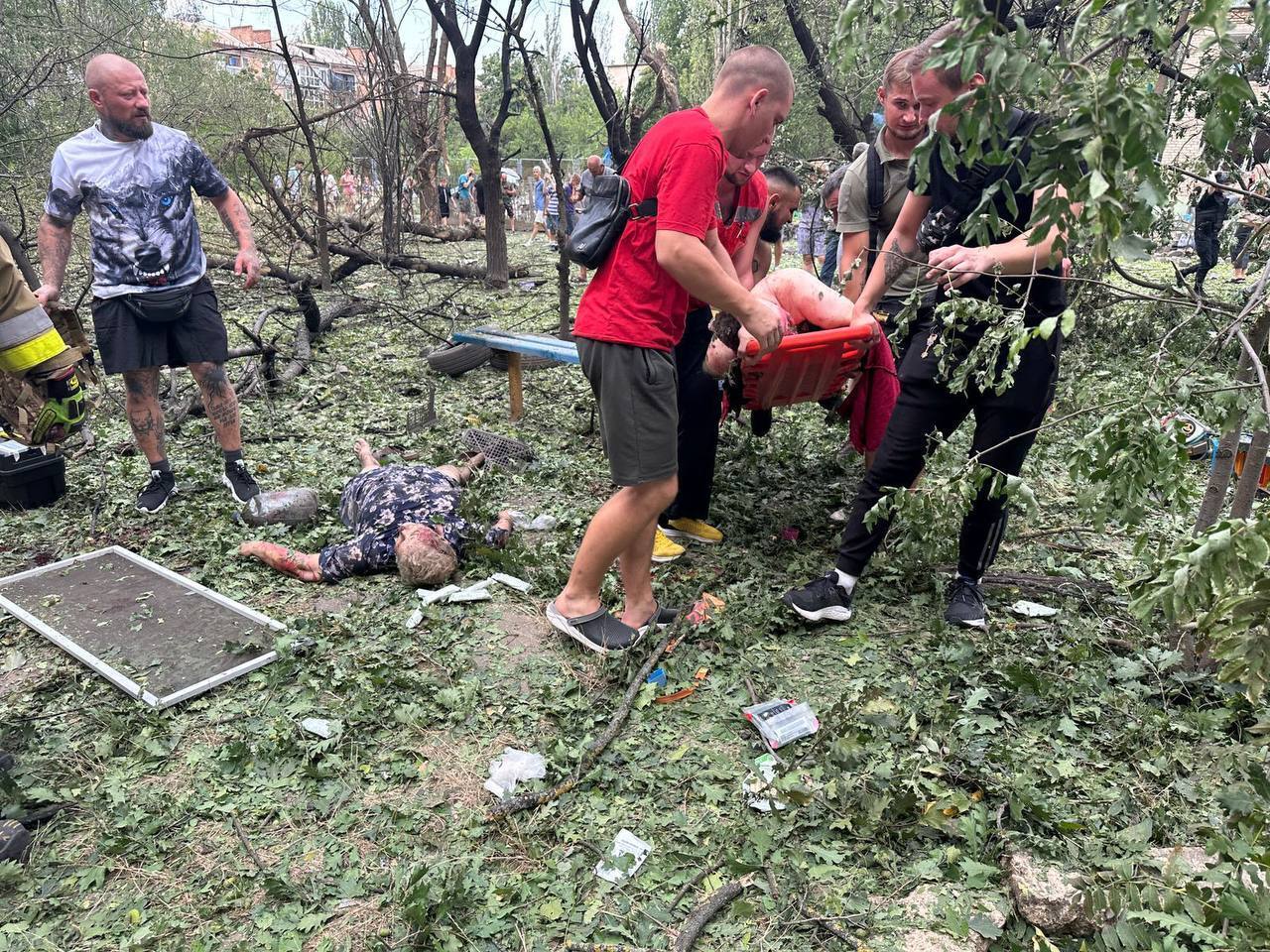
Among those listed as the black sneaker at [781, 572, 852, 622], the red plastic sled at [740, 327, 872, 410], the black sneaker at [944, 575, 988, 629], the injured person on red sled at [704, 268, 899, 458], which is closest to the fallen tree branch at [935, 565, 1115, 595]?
the black sneaker at [944, 575, 988, 629]

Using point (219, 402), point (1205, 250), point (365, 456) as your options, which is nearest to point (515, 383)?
point (365, 456)

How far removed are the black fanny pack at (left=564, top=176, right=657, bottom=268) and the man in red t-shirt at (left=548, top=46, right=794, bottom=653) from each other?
0.03 metres

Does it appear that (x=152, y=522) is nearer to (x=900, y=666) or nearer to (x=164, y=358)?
(x=164, y=358)

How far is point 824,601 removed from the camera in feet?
10.8

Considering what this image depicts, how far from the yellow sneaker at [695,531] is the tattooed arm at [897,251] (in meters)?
1.23

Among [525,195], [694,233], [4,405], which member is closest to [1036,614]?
[694,233]

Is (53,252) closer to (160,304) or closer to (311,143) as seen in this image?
(160,304)

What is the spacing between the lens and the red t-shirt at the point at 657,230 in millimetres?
2543

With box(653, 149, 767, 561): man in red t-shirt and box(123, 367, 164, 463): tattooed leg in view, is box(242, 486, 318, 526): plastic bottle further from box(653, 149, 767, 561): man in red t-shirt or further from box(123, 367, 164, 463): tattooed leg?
box(653, 149, 767, 561): man in red t-shirt

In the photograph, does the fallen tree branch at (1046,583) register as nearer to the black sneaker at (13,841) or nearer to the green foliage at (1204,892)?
the green foliage at (1204,892)

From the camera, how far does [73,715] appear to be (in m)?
2.87

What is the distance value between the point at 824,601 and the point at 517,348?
10.6ft

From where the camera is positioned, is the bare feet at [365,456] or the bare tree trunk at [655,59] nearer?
the bare feet at [365,456]

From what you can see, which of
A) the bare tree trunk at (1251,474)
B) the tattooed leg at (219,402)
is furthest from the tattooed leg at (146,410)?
the bare tree trunk at (1251,474)
